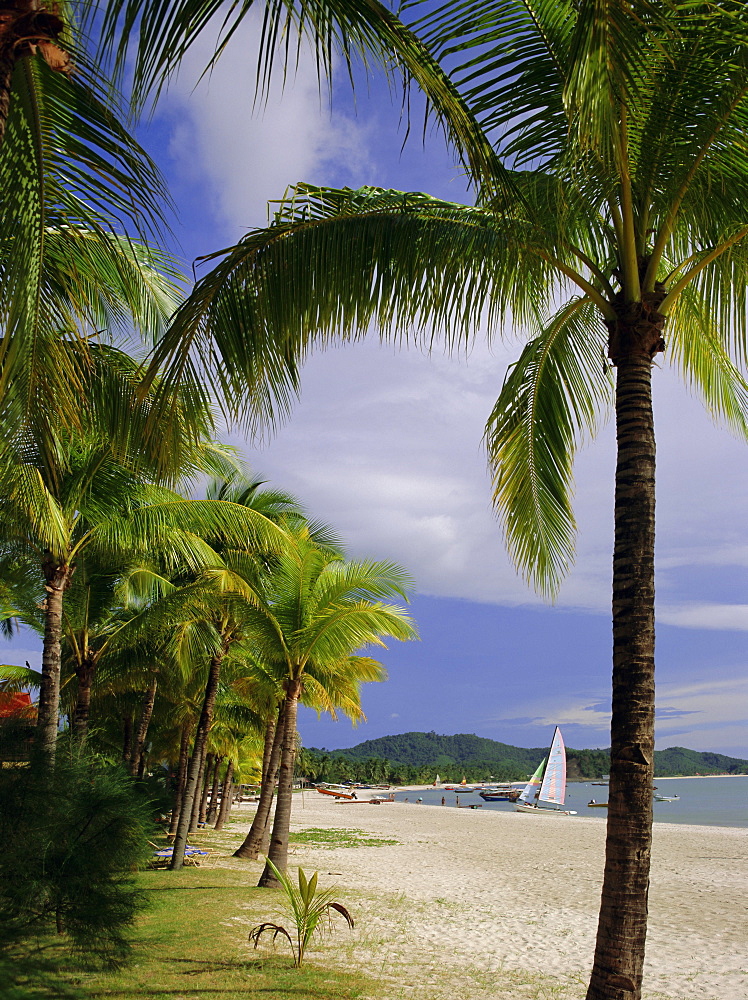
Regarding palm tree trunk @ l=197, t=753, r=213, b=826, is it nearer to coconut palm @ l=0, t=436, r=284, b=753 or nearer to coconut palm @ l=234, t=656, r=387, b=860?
coconut palm @ l=234, t=656, r=387, b=860

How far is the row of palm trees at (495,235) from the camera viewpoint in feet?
12.1

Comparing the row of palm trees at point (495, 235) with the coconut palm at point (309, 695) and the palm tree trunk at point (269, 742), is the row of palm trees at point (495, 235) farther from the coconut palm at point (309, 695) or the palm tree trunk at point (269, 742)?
the palm tree trunk at point (269, 742)

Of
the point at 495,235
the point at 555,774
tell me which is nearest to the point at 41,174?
the point at 495,235

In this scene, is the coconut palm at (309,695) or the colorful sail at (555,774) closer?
the coconut palm at (309,695)

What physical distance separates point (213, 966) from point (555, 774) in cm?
5086

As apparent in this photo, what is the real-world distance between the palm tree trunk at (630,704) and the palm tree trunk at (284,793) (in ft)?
26.8

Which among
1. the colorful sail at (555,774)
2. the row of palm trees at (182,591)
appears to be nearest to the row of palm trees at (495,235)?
the row of palm trees at (182,591)

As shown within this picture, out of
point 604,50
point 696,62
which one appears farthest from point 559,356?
point 604,50

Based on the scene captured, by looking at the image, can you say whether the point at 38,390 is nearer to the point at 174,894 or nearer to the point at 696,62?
the point at 696,62

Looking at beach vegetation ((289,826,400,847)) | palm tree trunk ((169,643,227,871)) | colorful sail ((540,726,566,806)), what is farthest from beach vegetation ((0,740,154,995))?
colorful sail ((540,726,566,806))

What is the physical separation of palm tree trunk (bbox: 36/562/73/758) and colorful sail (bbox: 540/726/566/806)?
46900 mm

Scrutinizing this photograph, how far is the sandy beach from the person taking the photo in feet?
25.9

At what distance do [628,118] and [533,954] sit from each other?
8.96 metres

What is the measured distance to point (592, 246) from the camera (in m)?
6.15
